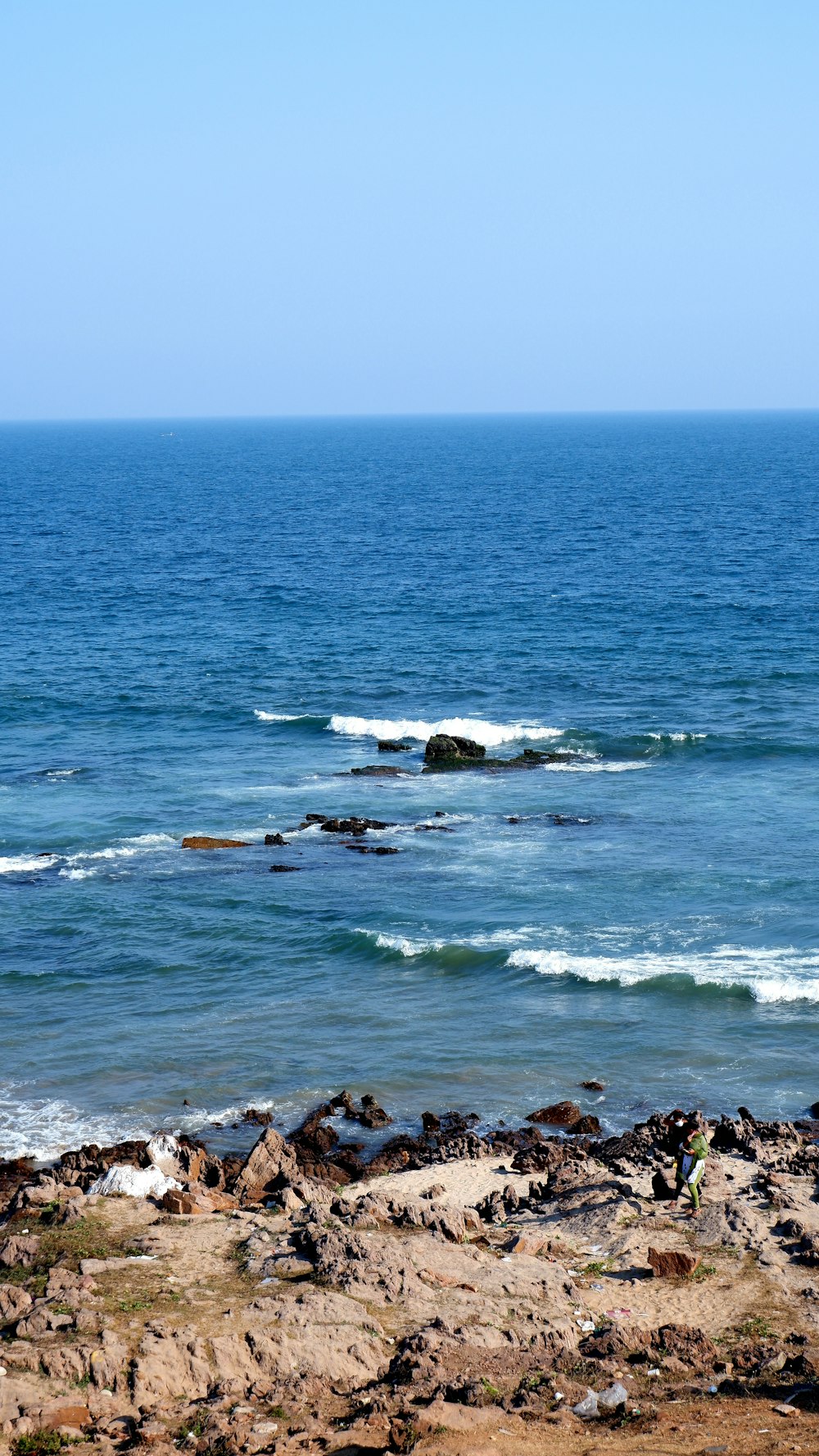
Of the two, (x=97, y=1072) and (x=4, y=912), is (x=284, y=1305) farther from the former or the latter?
(x=4, y=912)

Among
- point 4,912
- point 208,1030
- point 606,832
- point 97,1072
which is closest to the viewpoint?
point 97,1072

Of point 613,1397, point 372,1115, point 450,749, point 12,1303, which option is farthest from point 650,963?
point 12,1303

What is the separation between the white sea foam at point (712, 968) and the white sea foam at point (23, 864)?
53.3 feet

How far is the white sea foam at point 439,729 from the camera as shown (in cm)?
5719

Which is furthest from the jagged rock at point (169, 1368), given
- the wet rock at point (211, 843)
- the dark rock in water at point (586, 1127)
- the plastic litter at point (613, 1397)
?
the wet rock at point (211, 843)

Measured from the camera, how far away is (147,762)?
5528 cm

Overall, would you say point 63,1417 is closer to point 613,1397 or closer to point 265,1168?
point 613,1397

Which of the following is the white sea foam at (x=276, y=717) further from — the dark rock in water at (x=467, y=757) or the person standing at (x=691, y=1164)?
the person standing at (x=691, y=1164)

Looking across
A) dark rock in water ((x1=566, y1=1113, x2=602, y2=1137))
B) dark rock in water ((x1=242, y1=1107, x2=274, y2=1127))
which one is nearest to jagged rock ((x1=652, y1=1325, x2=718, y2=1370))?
dark rock in water ((x1=566, y1=1113, x2=602, y2=1137))

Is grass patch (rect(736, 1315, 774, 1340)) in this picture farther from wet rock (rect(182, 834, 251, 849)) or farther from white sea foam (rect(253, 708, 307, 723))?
white sea foam (rect(253, 708, 307, 723))

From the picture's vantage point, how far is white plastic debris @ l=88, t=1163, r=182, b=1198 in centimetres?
2338

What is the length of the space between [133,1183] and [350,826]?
2323cm

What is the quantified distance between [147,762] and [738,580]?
50508 mm

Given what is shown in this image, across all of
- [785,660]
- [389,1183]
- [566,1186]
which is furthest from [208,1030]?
[785,660]
